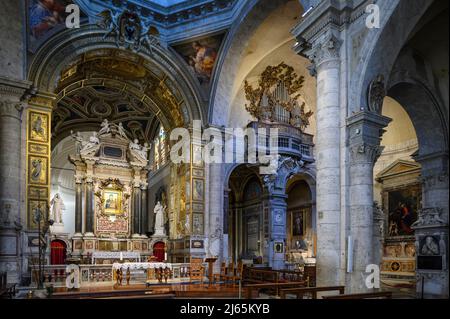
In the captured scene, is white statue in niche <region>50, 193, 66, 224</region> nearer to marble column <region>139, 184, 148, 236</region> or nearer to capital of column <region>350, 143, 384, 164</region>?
marble column <region>139, 184, 148, 236</region>

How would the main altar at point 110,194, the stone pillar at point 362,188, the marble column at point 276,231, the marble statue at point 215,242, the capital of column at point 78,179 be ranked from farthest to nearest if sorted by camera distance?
the capital of column at point 78,179, the main altar at point 110,194, the marble column at point 276,231, the marble statue at point 215,242, the stone pillar at point 362,188

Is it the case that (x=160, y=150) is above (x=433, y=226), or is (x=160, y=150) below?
above

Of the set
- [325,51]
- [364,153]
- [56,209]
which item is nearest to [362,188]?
[364,153]

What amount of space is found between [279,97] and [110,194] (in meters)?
9.81

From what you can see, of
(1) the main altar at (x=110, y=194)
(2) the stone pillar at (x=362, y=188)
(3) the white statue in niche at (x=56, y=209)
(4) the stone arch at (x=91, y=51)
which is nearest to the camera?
(2) the stone pillar at (x=362, y=188)

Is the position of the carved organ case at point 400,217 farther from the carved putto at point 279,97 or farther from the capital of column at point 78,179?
the capital of column at point 78,179

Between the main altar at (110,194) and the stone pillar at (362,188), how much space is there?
13.1 metres

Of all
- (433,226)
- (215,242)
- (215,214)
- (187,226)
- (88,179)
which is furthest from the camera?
(88,179)

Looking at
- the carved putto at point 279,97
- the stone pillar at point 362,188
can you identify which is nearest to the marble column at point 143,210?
the carved putto at point 279,97

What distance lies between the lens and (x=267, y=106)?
2031 cm

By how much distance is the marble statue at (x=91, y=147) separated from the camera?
2034cm

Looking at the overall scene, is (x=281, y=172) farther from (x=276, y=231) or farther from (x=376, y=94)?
(x=376, y=94)

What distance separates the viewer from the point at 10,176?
12.4 m

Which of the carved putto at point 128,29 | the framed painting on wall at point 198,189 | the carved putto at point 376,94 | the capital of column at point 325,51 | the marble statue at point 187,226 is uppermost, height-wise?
the carved putto at point 128,29
